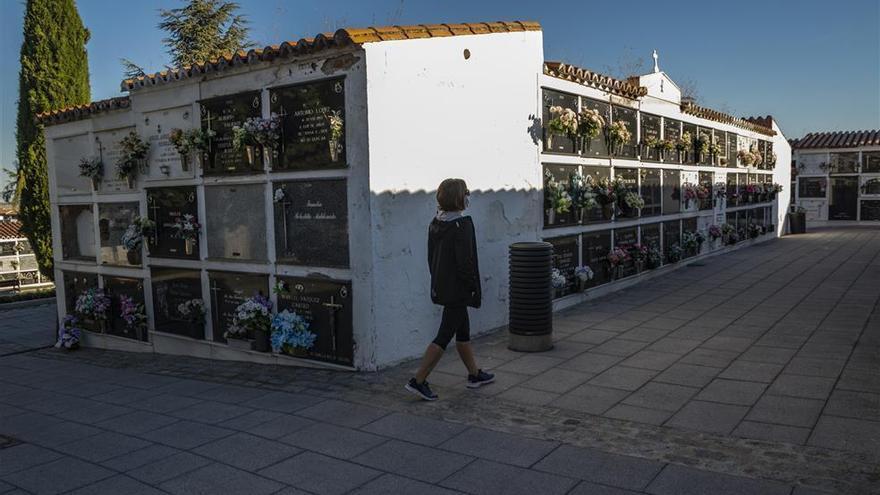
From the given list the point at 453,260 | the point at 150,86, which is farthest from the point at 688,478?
the point at 150,86

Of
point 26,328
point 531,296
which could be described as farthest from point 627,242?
point 26,328

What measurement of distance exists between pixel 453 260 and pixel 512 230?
266 centimetres

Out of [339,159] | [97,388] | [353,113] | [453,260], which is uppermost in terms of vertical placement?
[353,113]

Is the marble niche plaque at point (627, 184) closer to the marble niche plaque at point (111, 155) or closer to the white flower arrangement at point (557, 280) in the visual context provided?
the white flower arrangement at point (557, 280)

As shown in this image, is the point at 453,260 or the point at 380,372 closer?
the point at 453,260

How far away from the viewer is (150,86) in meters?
7.10

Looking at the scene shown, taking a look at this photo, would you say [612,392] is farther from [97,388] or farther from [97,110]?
[97,110]

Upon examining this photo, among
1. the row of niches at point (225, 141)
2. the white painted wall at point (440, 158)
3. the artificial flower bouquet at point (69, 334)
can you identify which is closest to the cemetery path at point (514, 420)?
the white painted wall at point (440, 158)

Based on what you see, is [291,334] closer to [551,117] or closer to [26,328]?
[551,117]

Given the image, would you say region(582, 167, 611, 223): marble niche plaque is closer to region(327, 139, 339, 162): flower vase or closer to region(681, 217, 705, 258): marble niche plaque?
region(681, 217, 705, 258): marble niche plaque

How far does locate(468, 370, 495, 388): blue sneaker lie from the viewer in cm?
475

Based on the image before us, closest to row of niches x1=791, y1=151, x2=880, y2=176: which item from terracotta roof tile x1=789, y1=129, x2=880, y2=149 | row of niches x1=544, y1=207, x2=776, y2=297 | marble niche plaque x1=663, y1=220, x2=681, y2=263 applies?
terracotta roof tile x1=789, y1=129, x2=880, y2=149

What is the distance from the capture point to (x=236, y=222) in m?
6.35

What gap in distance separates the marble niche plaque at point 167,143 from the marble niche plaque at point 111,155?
0.71 meters
